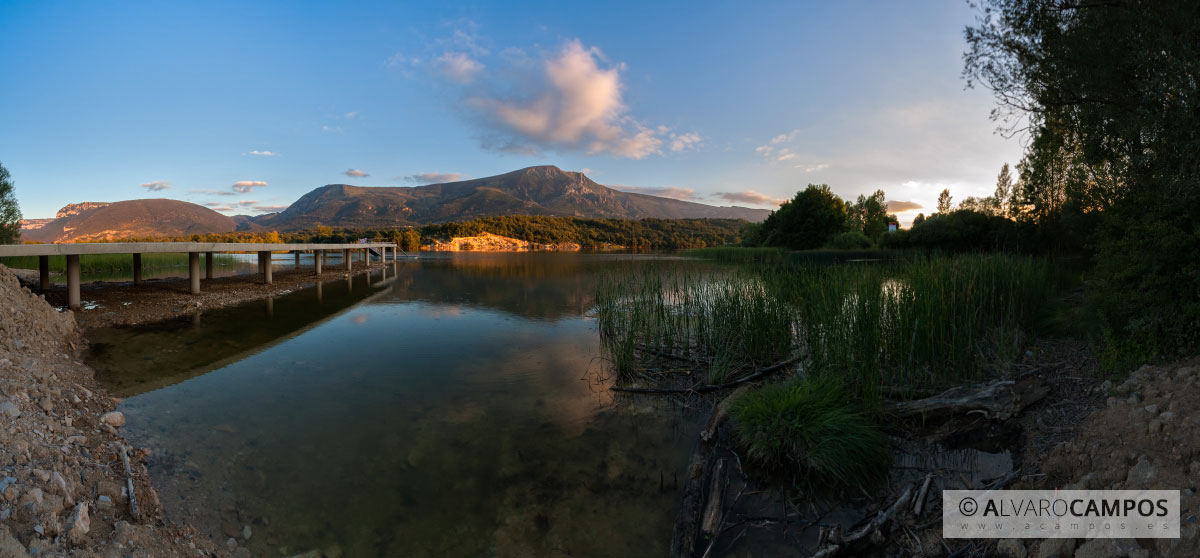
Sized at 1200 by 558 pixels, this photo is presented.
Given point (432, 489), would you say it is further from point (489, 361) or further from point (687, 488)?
point (489, 361)

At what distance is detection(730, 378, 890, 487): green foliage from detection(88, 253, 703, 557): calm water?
76cm

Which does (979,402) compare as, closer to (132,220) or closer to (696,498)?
(696,498)

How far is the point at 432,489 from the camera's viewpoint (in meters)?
3.43

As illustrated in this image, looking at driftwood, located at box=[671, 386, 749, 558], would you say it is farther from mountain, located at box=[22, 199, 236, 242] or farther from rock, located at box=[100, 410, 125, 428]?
mountain, located at box=[22, 199, 236, 242]

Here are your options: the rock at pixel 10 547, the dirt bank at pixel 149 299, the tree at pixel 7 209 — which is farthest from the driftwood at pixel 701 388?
the tree at pixel 7 209

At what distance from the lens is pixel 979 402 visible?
13.2 feet

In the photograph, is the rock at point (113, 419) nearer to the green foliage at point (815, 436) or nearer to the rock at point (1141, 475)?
the green foliage at point (815, 436)

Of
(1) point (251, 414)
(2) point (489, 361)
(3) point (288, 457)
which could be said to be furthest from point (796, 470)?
(1) point (251, 414)

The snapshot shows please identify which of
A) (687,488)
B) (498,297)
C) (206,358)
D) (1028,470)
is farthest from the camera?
(498,297)

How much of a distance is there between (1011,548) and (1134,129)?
5.97 meters

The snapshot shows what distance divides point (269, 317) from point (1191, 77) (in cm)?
1612

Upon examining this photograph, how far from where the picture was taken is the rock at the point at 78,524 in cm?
207

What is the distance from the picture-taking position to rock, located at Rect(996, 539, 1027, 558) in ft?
7.37

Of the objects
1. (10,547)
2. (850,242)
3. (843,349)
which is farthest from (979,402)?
(850,242)
